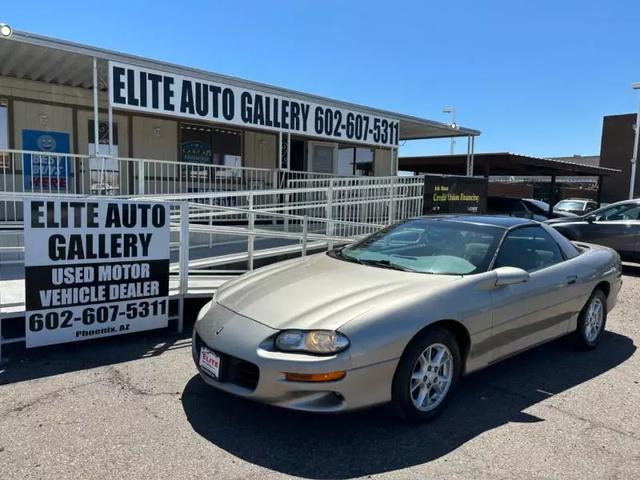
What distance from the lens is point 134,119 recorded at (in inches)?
420

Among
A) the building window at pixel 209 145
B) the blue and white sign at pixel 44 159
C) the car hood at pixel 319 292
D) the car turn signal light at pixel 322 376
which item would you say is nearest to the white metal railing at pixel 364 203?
the building window at pixel 209 145

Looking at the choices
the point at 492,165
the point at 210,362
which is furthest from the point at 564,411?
the point at 492,165

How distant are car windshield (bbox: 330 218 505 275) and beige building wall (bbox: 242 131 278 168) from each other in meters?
8.12

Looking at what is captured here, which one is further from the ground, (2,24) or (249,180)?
(2,24)

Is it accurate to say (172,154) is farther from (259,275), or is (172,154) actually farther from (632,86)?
(632,86)

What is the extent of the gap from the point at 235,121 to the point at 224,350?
22.2 ft

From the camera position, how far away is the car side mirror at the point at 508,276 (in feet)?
12.7

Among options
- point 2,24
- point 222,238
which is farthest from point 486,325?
point 2,24

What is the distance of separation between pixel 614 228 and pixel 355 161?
7.15 meters

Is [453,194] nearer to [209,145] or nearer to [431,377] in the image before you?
[209,145]

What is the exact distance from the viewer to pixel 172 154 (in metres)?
11.3

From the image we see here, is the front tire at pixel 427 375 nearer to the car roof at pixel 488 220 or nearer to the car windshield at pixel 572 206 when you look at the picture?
the car roof at pixel 488 220

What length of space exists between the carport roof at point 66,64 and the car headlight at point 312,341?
19.8ft

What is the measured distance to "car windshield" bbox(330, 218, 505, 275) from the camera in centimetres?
408
